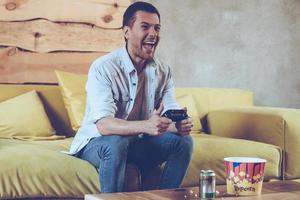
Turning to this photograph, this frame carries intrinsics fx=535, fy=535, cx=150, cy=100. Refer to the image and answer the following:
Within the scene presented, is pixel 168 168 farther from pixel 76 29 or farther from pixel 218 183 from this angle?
pixel 76 29

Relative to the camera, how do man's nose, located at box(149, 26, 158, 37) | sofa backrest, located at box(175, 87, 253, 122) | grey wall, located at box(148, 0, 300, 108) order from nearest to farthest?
man's nose, located at box(149, 26, 158, 37) < sofa backrest, located at box(175, 87, 253, 122) < grey wall, located at box(148, 0, 300, 108)

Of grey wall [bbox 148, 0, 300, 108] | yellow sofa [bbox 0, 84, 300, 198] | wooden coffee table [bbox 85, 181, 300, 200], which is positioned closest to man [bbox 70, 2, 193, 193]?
yellow sofa [bbox 0, 84, 300, 198]

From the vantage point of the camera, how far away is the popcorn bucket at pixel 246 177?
1601mm

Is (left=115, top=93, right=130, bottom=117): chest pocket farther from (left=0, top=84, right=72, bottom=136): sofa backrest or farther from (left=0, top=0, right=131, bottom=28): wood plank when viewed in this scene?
(left=0, top=0, right=131, bottom=28): wood plank

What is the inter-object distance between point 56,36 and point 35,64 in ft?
0.69

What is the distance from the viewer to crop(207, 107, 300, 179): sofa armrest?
277 cm

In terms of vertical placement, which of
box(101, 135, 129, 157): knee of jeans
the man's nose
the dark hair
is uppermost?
the dark hair

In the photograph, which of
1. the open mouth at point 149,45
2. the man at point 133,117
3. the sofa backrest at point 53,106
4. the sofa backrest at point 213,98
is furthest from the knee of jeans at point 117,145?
the sofa backrest at point 213,98

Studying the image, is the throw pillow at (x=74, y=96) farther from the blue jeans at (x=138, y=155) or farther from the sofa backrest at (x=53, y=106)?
the blue jeans at (x=138, y=155)

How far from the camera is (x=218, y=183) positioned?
8.25 feet

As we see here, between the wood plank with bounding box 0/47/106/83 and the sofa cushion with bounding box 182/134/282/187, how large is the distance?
3.36 ft

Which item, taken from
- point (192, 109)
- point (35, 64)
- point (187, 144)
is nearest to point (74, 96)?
Result: point (35, 64)

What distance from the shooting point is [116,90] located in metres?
2.34

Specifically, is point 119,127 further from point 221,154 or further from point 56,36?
point 56,36
